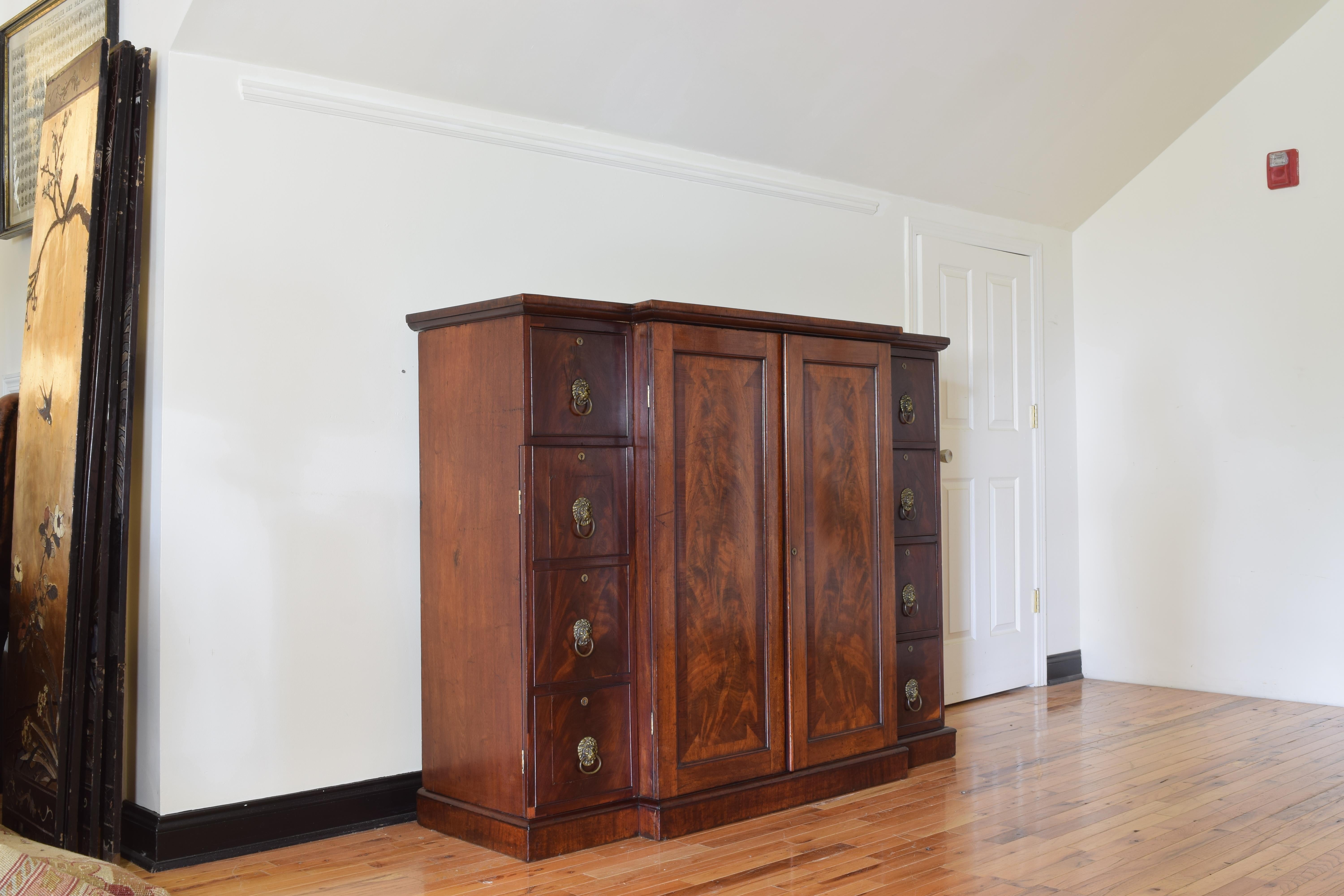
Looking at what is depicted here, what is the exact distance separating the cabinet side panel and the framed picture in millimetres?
1530

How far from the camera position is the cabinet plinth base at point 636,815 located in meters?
2.57

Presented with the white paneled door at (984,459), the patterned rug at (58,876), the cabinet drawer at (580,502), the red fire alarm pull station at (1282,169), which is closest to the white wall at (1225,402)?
the red fire alarm pull station at (1282,169)

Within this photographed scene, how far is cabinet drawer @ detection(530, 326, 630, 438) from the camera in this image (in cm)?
262

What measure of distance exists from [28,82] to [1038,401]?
4.12 m

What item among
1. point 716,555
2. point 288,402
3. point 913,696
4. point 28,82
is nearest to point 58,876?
point 288,402

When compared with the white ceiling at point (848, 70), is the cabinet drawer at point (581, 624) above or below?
below

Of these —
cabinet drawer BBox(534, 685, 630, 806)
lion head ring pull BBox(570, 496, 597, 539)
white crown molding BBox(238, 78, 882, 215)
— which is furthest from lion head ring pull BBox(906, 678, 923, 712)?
white crown molding BBox(238, 78, 882, 215)

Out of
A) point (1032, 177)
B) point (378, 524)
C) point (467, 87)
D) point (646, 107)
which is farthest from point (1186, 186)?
point (378, 524)

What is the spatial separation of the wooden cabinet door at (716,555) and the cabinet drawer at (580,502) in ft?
0.31

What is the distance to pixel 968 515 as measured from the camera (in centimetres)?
447

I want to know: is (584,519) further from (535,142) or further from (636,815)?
(535,142)

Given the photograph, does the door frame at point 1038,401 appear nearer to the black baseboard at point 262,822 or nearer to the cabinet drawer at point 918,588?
the cabinet drawer at point 918,588

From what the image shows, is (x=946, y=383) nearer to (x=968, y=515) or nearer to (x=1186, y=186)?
(x=968, y=515)

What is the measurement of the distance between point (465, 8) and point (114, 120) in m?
0.91
